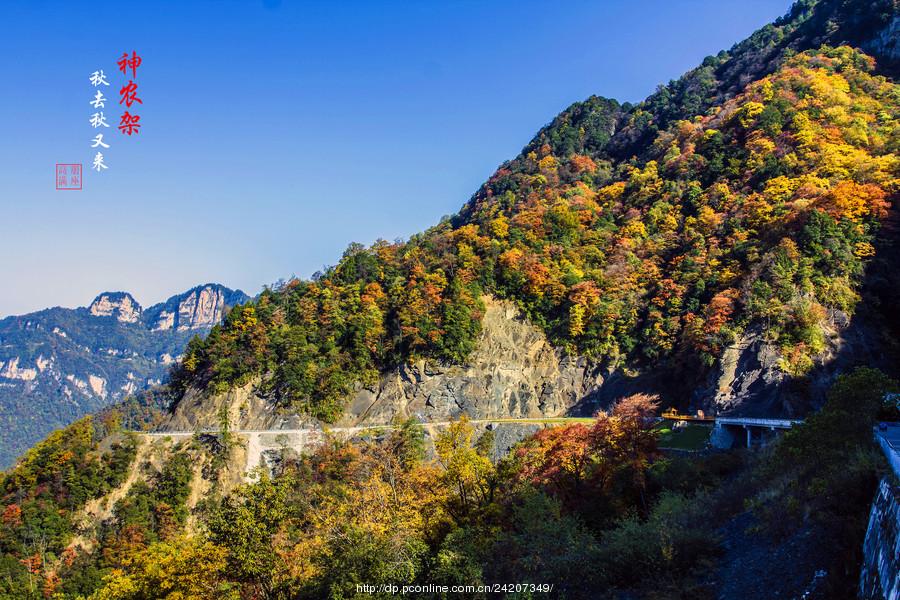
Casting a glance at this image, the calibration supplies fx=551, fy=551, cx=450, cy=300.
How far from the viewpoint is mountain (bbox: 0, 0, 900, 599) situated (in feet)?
50.0

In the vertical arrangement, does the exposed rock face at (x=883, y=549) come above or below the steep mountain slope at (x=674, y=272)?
below

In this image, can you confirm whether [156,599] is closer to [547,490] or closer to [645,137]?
[547,490]

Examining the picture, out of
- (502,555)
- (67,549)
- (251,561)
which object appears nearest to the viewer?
(251,561)

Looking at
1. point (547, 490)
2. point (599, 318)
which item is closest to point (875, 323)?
point (599, 318)

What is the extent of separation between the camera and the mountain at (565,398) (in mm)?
15234

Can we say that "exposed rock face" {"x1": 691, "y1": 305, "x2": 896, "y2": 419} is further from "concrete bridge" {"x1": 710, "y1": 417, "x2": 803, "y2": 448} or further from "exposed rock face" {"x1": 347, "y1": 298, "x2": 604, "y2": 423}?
"exposed rock face" {"x1": 347, "y1": 298, "x2": 604, "y2": 423}

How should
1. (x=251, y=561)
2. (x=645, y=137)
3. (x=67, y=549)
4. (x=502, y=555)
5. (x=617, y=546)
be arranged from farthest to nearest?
(x=645, y=137) → (x=67, y=549) → (x=502, y=555) → (x=251, y=561) → (x=617, y=546)

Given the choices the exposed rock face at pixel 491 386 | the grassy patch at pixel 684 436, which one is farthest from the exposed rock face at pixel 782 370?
the exposed rock face at pixel 491 386

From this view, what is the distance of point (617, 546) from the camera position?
14.5m

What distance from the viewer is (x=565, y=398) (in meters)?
47.4

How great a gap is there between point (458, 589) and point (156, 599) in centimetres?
1057

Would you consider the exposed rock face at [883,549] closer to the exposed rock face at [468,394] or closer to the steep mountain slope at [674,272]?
the steep mountain slope at [674,272]

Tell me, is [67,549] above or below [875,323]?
below

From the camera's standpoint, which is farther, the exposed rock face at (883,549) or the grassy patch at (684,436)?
the grassy patch at (684,436)
